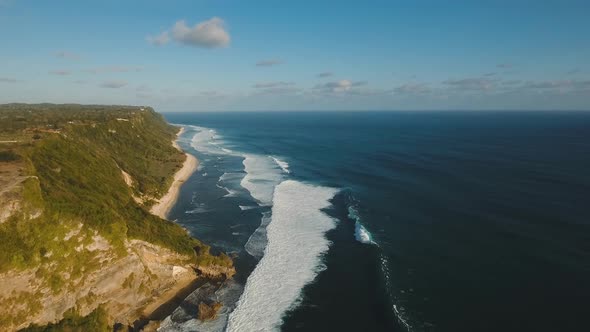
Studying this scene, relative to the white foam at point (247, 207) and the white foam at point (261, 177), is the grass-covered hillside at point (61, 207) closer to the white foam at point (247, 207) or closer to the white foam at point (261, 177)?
the white foam at point (247, 207)

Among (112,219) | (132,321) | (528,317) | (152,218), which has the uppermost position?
(112,219)

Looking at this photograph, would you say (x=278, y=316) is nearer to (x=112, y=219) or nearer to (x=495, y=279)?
(x=112, y=219)

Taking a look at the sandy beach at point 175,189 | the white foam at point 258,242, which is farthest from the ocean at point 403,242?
the sandy beach at point 175,189

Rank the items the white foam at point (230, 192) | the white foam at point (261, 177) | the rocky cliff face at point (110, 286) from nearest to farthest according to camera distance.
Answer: the rocky cliff face at point (110, 286) < the white foam at point (230, 192) < the white foam at point (261, 177)

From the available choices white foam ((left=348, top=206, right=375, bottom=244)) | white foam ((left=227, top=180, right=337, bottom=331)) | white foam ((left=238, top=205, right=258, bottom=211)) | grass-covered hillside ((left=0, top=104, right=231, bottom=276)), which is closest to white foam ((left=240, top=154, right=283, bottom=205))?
white foam ((left=238, top=205, right=258, bottom=211))

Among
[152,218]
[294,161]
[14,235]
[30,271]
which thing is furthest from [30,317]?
[294,161]

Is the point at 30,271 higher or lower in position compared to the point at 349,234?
higher

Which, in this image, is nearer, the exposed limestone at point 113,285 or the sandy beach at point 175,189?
the exposed limestone at point 113,285
